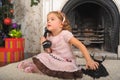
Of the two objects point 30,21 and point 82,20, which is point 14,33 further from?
point 82,20

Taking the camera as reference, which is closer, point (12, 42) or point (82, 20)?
point (12, 42)

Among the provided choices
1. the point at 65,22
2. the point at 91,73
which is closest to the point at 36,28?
the point at 65,22

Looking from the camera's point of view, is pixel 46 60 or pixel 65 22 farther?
pixel 65 22

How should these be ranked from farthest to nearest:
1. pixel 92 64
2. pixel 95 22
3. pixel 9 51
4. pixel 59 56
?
pixel 95 22 < pixel 9 51 < pixel 59 56 < pixel 92 64

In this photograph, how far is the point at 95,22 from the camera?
3.59 metres

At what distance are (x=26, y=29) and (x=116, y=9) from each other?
113 centimetres

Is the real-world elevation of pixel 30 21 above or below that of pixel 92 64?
above

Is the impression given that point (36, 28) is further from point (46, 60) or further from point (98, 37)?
point (46, 60)

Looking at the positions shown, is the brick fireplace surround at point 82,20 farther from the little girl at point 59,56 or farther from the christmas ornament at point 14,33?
the little girl at point 59,56

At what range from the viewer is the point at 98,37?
349 cm

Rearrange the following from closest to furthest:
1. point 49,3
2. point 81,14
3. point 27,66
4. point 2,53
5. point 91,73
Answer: point 91,73
point 27,66
point 2,53
point 49,3
point 81,14

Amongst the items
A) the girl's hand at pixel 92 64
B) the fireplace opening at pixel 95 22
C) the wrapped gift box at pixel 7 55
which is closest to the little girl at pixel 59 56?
the girl's hand at pixel 92 64

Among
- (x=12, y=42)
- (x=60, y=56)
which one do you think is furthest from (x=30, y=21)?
(x=60, y=56)

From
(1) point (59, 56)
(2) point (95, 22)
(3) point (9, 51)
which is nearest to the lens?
(1) point (59, 56)
